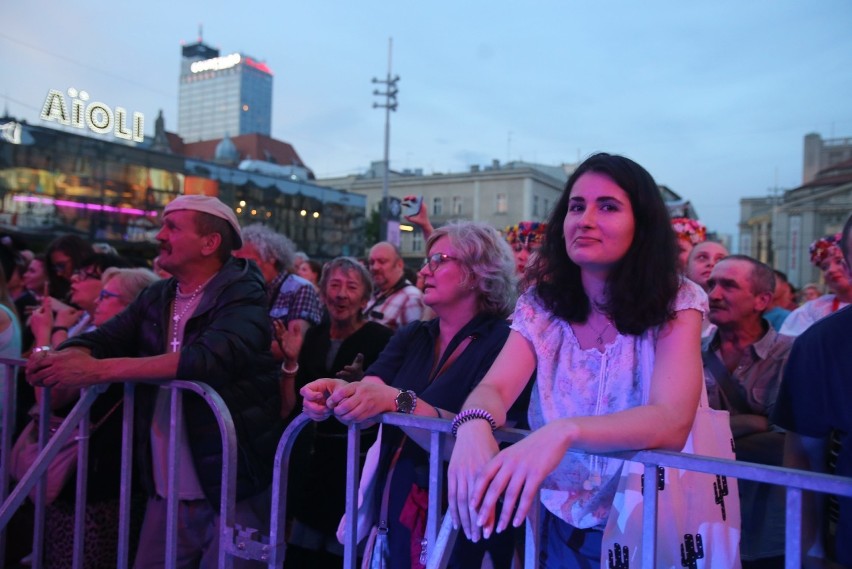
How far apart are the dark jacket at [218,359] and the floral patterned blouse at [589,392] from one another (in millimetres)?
1508

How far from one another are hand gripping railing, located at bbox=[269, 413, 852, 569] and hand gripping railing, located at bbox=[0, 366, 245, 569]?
299 millimetres

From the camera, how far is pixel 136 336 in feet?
10.1

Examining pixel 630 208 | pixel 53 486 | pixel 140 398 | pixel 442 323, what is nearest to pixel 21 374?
pixel 53 486

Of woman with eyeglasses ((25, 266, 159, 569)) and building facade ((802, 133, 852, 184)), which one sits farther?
building facade ((802, 133, 852, 184))

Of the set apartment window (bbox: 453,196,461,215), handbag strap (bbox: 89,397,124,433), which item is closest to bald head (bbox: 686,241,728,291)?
handbag strap (bbox: 89,397,124,433)

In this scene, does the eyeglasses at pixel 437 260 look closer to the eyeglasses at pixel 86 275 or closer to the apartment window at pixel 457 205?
the eyeglasses at pixel 86 275

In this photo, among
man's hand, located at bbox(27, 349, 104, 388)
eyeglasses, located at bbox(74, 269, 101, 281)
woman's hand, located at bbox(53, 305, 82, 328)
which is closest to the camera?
man's hand, located at bbox(27, 349, 104, 388)

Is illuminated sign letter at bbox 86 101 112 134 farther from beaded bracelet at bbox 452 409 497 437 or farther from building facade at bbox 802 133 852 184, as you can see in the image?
building facade at bbox 802 133 852 184

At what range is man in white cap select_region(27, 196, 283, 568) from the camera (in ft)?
8.46

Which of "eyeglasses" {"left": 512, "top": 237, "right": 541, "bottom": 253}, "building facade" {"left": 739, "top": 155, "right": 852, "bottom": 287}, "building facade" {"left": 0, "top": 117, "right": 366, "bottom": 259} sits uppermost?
"building facade" {"left": 739, "top": 155, "right": 852, "bottom": 287}

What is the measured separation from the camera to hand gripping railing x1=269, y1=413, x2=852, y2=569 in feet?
4.22

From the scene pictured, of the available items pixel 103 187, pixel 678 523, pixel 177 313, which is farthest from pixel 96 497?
pixel 103 187

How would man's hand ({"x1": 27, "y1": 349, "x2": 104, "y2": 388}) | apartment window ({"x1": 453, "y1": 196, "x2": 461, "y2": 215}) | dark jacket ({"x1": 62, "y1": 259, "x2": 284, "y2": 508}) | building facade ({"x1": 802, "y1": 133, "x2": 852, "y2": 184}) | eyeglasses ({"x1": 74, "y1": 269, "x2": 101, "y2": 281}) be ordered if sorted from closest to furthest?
man's hand ({"x1": 27, "y1": 349, "x2": 104, "y2": 388}), dark jacket ({"x1": 62, "y1": 259, "x2": 284, "y2": 508}), eyeglasses ({"x1": 74, "y1": 269, "x2": 101, "y2": 281}), apartment window ({"x1": 453, "y1": 196, "x2": 461, "y2": 215}), building facade ({"x1": 802, "y1": 133, "x2": 852, "y2": 184})

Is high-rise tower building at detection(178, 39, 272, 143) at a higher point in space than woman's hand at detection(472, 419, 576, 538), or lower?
higher
